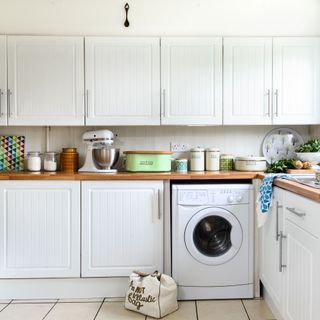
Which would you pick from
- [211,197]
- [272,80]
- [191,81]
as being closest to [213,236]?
[211,197]

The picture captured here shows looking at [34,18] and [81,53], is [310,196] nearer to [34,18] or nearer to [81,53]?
[81,53]

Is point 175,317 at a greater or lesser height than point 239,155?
lesser

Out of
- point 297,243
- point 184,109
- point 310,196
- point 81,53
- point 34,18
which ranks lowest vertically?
point 297,243

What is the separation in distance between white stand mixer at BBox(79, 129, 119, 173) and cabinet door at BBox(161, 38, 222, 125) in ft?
1.56

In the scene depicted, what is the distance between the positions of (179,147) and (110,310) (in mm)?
1437

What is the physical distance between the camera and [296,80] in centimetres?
288

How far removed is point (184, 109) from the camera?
9.41ft

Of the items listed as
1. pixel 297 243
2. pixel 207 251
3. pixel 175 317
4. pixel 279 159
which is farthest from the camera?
pixel 279 159

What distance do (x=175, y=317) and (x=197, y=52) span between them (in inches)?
76.6

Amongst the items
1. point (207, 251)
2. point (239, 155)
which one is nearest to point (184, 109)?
point (239, 155)

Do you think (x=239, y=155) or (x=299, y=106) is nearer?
(x=299, y=106)

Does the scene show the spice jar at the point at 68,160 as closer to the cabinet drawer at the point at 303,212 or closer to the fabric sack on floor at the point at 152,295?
the fabric sack on floor at the point at 152,295

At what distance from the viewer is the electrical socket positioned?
3166 millimetres

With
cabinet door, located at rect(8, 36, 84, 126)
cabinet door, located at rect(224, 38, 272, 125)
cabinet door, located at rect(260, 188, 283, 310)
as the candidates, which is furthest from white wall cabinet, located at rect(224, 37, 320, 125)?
cabinet door, located at rect(8, 36, 84, 126)
